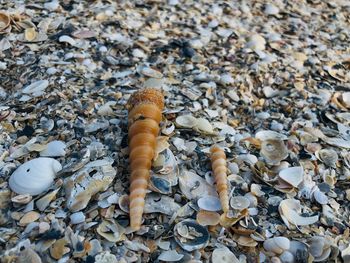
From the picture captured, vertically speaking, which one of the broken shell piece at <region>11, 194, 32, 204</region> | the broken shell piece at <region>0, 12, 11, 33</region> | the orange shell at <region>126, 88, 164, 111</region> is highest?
the orange shell at <region>126, 88, 164, 111</region>

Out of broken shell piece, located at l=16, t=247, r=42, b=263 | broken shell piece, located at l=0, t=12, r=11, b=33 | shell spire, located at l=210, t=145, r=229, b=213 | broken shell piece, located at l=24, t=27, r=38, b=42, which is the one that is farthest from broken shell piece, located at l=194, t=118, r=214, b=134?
broken shell piece, located at l=0, t=12, r=11, b=33

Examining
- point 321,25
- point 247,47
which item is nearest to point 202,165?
point 247,47

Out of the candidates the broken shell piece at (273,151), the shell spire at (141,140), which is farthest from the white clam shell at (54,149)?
the broken shell piece at (273,151)

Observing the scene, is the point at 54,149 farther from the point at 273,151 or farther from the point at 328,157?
the point at 328,157

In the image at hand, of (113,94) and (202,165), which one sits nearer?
(202,165)

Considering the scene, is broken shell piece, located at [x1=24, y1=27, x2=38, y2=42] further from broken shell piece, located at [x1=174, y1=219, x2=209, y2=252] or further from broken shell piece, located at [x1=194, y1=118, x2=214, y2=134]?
broken shell piece, located at [x1=174, y1=219, x2=209, y2=252]

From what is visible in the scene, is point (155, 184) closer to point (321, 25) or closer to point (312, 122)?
point (312, 122)

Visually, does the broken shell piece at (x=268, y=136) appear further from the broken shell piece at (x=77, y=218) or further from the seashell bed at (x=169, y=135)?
the broken shell piece at (x=77, y=218)
